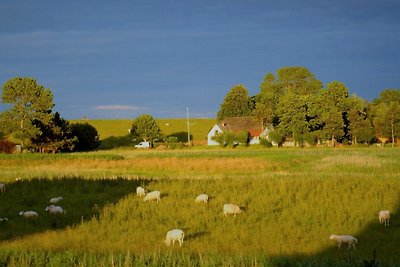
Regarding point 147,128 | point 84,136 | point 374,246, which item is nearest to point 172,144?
point 147,128

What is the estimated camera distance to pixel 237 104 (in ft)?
515

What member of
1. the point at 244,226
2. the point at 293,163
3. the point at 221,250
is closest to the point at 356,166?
the point at 293,163

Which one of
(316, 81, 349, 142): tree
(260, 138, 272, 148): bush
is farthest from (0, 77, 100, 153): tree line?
→ (316, 81, 349, 142): tree

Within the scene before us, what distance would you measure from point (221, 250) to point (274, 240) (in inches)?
102

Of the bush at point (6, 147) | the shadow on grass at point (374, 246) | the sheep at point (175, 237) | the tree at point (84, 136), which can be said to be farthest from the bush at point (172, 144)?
the sheep at point (175, 237)

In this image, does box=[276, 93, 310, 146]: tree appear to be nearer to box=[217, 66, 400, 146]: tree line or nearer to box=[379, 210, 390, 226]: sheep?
box=[217, 66, 400, 146]: tree line

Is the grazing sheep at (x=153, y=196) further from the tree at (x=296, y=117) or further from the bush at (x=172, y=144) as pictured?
the bush at (x=172, y=144)

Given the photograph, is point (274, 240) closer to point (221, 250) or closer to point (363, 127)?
point (221, 250)

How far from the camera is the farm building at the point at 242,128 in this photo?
133000 millimetres

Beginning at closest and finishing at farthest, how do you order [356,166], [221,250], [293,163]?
[221,250], [356,166], [293,163]

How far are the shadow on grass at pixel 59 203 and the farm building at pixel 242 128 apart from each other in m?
98.6

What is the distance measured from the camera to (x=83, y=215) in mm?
23656

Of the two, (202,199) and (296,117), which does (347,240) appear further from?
(296,117)

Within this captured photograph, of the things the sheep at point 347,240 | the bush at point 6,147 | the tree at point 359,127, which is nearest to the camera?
the sheep at point 347,240
